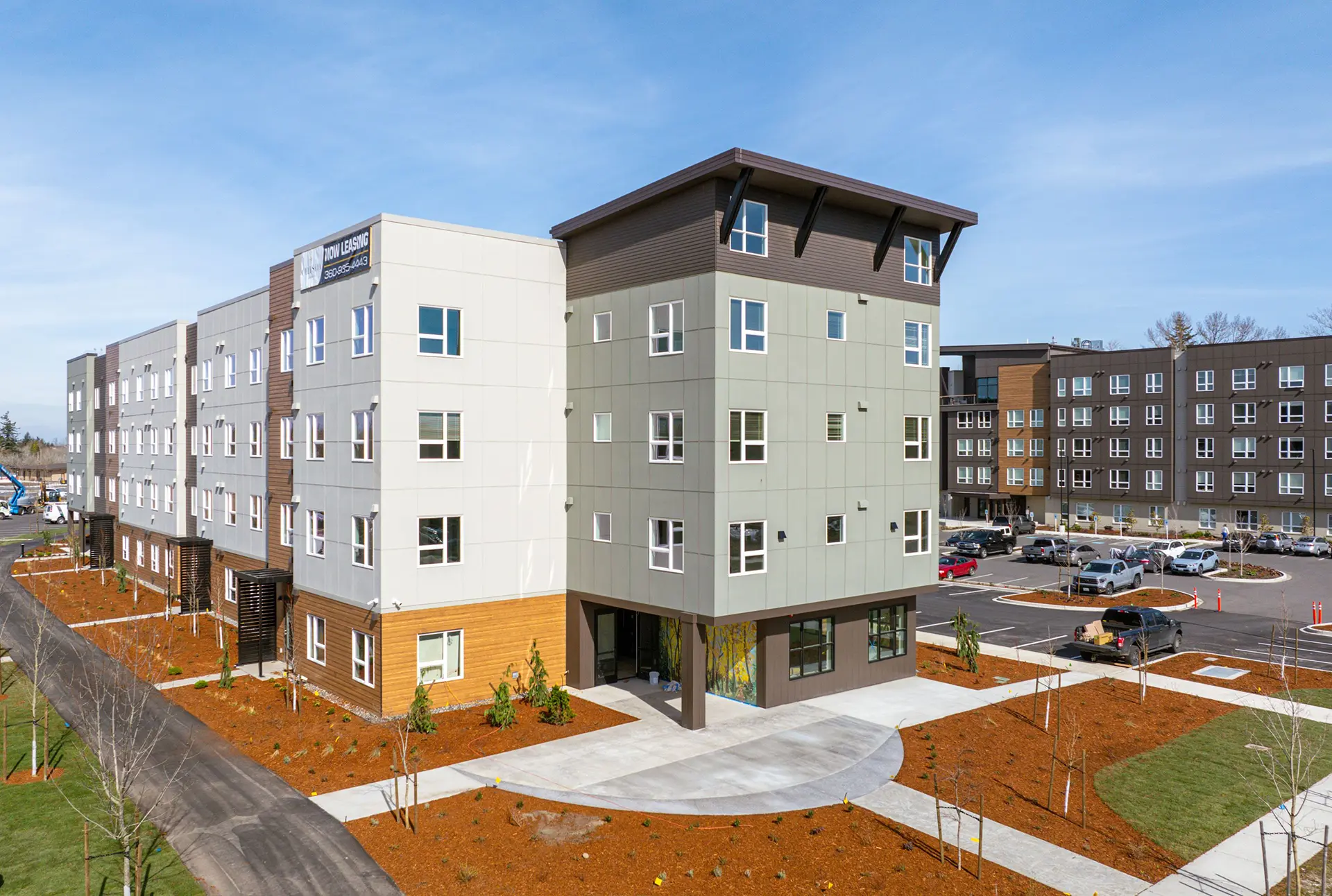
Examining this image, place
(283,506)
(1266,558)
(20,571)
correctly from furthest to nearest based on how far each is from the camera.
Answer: (1266,558), (20,571), (283,506)

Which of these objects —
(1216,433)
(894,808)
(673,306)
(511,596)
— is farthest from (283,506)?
(1216,433)

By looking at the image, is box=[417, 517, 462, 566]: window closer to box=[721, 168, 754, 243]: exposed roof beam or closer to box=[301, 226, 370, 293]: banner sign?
box=[301, 226, 370, 293]: banner sign

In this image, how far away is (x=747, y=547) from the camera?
74.2 feet

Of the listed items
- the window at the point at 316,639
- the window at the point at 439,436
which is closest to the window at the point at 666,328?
the window at the point at 439,436

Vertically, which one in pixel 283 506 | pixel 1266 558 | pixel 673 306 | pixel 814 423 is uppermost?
pixel 673 306

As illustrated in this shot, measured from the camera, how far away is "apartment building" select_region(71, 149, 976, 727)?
74.1 feet

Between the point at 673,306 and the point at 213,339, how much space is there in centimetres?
2460

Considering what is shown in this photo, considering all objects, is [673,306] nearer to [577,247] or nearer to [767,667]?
[577,247]

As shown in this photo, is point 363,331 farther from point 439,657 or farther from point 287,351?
point 439,657

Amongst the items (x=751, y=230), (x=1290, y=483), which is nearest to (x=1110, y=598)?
(x=751, y=230)

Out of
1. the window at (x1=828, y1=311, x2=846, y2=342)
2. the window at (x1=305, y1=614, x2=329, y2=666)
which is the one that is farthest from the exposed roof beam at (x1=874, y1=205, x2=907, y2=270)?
the window at (x1=305, y1=614, x2=329, y2=666)

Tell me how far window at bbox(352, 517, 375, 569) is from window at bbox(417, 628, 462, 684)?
8.58ft

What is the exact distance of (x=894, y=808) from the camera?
55.5 ft

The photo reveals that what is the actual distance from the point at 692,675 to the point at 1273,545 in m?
57.5
